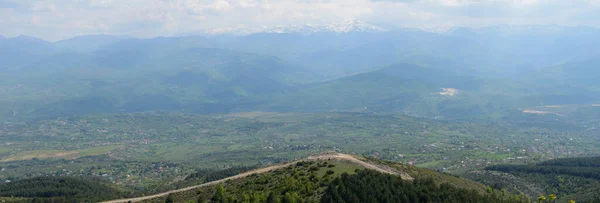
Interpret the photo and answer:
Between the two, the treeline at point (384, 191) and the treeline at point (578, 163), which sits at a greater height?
the treeline at point (384, 191)

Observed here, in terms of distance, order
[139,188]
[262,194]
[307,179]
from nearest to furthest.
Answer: [262,194]
[307,179]
[139,188]

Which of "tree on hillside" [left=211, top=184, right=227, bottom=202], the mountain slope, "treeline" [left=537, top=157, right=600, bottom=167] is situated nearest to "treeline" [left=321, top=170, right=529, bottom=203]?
the mountain slope

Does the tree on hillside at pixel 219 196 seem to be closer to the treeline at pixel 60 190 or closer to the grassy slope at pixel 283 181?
the grassy slope at pixel 283 181

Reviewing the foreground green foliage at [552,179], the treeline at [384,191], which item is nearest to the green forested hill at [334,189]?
the treeline at [384,191]

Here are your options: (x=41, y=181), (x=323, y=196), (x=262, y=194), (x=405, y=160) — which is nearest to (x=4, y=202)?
(x=41, y=181)

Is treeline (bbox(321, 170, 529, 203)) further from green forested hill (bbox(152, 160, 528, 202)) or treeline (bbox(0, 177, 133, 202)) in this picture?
treeline (bbox(0, 177, 133, 202))

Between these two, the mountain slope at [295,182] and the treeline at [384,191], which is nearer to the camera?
the treeline at [384,191]

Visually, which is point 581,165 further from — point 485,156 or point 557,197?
point 485,156
